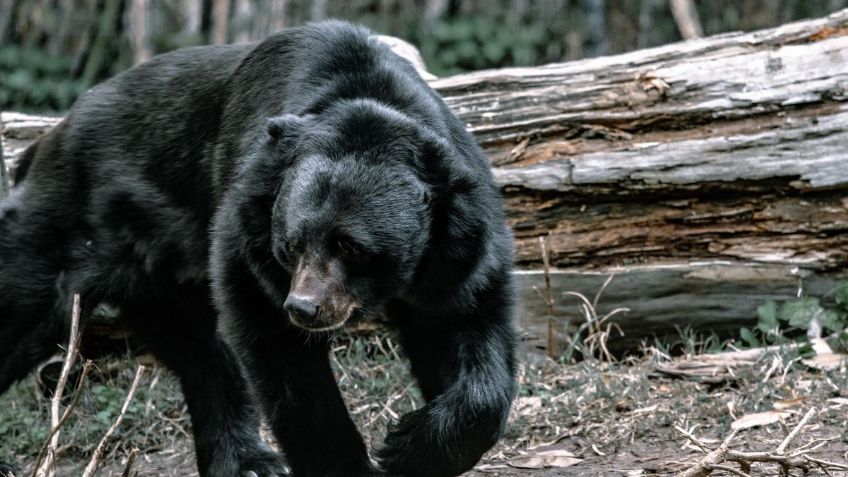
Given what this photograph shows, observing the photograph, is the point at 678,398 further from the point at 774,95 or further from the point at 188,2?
the point at 188,2

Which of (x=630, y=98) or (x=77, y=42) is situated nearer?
(x=630, y=98)

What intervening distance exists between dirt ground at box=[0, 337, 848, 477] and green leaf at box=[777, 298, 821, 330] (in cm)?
30

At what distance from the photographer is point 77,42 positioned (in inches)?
460

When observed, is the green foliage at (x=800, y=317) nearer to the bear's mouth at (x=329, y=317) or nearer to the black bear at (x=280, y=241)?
the black bear at (x=280, y=241)

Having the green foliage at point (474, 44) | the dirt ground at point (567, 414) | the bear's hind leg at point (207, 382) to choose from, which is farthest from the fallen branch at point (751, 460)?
the green foliage at point (474, 44)

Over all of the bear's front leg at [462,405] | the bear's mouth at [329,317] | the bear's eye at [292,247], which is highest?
the bear's eye at [292,247]

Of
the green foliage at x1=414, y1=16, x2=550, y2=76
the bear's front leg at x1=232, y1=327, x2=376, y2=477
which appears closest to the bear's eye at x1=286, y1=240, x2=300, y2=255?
the bear's front leg at x1=232, y1=327, x2=376, y2=477

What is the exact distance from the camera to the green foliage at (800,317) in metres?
5.71

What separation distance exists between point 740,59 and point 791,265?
43.4 inches

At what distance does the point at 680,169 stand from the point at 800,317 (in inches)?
38.4

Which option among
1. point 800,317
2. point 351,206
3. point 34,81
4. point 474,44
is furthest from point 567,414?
point 34,81

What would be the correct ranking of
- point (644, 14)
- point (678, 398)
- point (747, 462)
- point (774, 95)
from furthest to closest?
point (644, 14)
point (774, 95)
point (678, 398)
point (747, 462)

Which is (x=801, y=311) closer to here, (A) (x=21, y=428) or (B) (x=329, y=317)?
(B) (x=329, y=317)

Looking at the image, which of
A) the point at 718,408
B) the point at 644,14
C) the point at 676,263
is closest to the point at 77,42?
the point at 644,14
